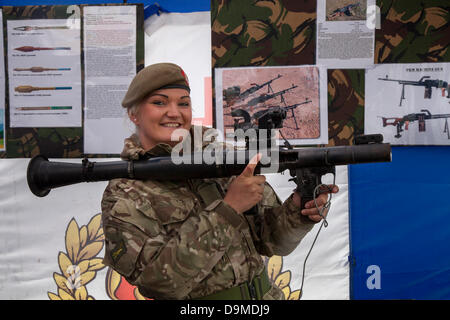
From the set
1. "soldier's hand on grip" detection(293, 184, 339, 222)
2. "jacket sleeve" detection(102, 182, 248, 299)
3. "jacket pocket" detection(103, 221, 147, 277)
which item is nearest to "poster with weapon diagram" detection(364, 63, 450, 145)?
"soldier's hand on grip" detection(293, 184, 339, 222)

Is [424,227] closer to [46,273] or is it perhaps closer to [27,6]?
[46,273]

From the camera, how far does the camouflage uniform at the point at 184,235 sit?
1109mm

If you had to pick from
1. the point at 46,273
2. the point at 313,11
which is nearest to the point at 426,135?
the point at 313,11

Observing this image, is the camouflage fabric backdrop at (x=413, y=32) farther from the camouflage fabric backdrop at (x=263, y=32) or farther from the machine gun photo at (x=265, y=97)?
the machine gun photo at (x=265, y=97)

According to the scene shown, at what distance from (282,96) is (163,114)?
43.1 inches

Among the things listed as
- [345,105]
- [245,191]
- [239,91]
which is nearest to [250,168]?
[245,191]

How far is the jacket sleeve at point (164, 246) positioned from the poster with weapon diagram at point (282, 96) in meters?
1.13

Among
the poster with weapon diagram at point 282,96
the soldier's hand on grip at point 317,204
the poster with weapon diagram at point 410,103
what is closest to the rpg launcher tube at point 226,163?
the soldier's hand on grip at point 317,204

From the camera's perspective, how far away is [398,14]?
7.13 feet

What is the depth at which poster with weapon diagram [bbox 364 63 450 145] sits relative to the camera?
2.20 meters

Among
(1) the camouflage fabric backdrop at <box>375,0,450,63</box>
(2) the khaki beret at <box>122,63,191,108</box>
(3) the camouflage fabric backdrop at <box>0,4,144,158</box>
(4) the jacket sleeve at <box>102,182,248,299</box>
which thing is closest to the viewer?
(4) the jacket sleeve at <box>102,182,248,299</box>

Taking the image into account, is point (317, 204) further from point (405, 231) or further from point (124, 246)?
point (405, 231)

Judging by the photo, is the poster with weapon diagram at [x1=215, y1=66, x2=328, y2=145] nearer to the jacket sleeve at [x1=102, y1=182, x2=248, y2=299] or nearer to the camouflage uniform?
the camouflage uniform

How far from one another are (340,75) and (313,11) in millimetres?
413
